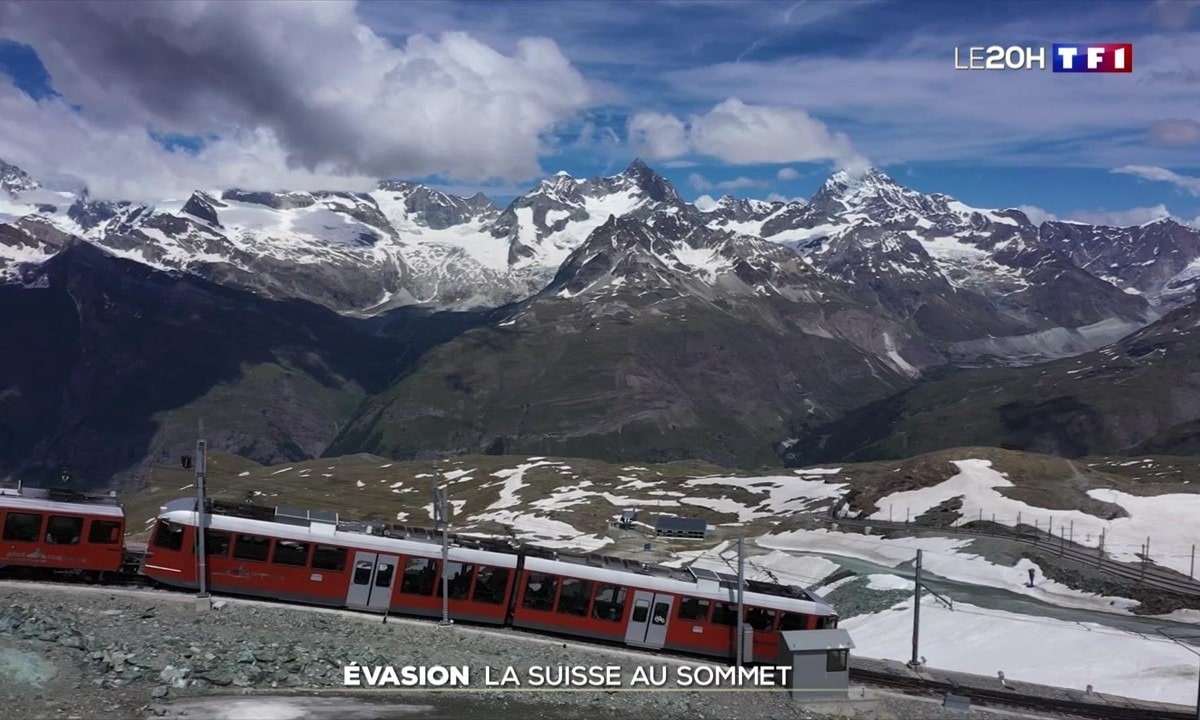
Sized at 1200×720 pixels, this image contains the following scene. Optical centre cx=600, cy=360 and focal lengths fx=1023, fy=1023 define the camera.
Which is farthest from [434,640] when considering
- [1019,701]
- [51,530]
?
[1019,701]

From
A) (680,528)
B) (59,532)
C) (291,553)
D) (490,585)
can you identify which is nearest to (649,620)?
(490,585)

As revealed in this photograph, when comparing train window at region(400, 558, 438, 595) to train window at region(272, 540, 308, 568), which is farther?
train window at region(400, 558, 438, 595)

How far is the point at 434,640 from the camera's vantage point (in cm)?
4266

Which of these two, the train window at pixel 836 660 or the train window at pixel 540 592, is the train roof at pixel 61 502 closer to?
the train window at pixel 540 592

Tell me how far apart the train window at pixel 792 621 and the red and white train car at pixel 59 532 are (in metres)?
30.3

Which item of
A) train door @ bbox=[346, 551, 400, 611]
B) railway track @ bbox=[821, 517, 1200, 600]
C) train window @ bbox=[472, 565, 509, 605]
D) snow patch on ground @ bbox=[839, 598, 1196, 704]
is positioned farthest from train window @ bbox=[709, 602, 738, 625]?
railway track @ bbox=[821, 517, 1200, 600]

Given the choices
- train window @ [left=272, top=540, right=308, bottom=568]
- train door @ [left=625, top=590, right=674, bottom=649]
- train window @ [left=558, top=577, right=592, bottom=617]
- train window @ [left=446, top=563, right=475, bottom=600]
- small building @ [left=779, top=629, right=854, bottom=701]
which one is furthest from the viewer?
train door @ [left=625, top=590, right=674, bottom=649]

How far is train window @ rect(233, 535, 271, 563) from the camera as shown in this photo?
44781 mm

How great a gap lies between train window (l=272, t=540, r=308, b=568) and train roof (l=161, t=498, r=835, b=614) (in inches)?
13.7

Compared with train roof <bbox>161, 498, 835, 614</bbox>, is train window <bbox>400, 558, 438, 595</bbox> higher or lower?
lower

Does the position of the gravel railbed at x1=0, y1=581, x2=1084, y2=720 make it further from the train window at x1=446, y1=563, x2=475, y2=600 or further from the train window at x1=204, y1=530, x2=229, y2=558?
the train window at x1=204, y1=530, x2=229, y2=558

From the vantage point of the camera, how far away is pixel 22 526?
44406mm

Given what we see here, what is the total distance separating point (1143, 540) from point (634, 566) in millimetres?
81036

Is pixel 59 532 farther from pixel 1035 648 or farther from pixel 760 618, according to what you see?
pixel 1035 648
